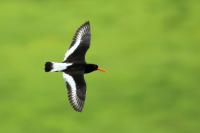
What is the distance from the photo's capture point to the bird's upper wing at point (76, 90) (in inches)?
518

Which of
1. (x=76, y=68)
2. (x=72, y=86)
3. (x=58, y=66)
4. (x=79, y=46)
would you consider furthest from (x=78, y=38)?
(x=72, y=86)

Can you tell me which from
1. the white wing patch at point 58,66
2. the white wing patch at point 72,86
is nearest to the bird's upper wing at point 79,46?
the white wing patch at point 58,66

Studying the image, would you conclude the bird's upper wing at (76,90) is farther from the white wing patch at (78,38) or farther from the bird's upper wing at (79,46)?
the white wing patch at (78,38)

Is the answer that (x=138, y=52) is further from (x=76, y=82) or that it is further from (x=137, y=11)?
(x=76, y=82)

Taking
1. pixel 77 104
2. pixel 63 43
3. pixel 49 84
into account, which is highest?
pixel 63 43

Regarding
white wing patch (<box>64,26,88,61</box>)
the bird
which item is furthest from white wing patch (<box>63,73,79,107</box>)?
white wing patch (<box>64,26,88,61</box>)

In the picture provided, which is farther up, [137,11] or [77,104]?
[137,11]

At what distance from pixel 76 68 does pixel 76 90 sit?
440 millimetres

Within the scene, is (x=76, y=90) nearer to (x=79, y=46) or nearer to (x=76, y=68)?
(x=76, y=68)

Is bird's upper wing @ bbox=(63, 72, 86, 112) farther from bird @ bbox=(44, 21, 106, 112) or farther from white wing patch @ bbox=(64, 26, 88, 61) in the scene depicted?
white wing patch @ bbox=(64, 26, 88, 61)

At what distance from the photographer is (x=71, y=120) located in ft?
49.9

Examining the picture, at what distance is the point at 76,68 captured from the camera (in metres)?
13.6

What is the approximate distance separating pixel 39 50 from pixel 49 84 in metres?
1.17

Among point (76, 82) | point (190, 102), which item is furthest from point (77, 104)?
point (190, 102)
